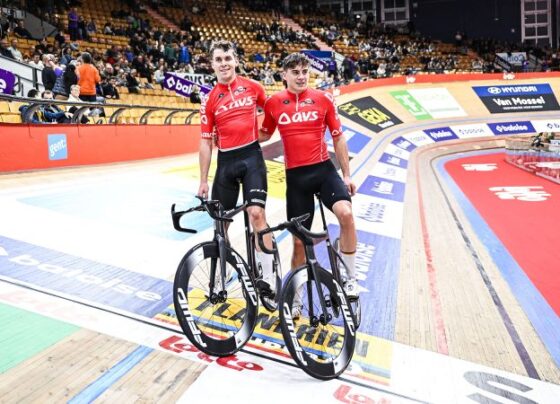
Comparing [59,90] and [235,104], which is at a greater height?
[59,90]

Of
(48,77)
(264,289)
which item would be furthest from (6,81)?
(264,289)

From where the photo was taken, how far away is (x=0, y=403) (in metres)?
2.36

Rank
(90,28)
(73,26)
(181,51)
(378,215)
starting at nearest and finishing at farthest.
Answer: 1. (378,215)
2. (73,26)
3. (181,51)
4. (90,28)

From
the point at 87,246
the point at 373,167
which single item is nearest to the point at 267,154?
the point at 373,167

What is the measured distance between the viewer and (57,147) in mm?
8492

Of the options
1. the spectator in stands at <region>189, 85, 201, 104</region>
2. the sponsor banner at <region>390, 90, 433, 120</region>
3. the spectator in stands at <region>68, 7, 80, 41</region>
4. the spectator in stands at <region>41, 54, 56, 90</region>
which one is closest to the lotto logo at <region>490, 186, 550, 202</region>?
the spectator in stands at <region>189, 85, 201, 104</region>

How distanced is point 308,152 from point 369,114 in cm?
1834

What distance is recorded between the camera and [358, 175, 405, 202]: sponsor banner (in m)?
10.0

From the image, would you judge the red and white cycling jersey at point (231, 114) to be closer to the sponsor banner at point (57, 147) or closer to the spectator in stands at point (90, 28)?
the sponsor banner at point (57, 147)

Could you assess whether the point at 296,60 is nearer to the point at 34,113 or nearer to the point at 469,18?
the point at 34,113

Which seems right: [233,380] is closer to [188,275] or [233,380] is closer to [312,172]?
[188,275]

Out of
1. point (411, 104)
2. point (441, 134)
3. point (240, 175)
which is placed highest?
point (411, 104)

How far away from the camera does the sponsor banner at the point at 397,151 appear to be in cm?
1763

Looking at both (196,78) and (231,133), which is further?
(196,78)
